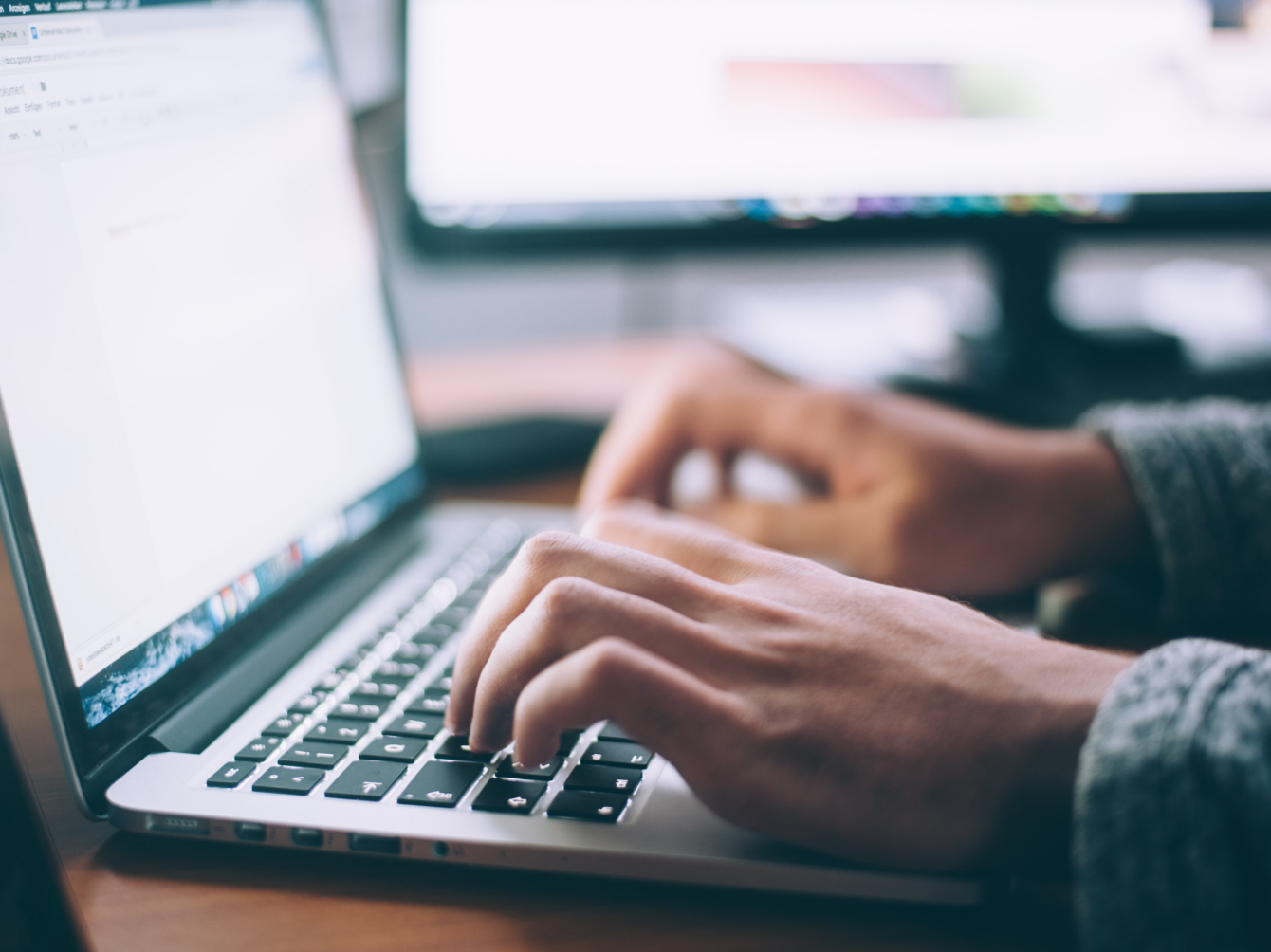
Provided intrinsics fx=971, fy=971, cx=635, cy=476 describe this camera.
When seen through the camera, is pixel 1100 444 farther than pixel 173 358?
Yes

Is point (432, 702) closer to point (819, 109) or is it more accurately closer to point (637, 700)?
point (637, 700)

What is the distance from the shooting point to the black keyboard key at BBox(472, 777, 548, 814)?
31cm

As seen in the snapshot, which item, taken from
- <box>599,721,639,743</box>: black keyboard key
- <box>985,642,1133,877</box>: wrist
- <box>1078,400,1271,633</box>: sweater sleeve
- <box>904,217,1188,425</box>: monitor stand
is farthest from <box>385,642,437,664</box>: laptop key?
<box>904,217,1188,425</box>: monitor stand

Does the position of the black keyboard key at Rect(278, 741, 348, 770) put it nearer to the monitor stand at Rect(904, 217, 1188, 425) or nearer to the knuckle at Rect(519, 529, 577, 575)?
the knuckle at Rect(519, 529, 577, 575)

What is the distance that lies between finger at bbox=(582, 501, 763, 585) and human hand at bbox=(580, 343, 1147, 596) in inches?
5.1

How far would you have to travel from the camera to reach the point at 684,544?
0.39 meters

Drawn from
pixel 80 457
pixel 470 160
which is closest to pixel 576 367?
pixel 470 160

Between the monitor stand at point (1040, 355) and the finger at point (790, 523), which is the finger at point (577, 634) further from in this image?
the monitor stand at point (1040, 355)

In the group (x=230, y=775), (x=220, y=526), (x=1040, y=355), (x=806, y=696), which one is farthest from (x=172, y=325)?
(x=1040, y=355)

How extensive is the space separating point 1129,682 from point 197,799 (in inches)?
11.7

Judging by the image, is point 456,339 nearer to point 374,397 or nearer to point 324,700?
point 374,397

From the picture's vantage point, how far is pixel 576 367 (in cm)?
98

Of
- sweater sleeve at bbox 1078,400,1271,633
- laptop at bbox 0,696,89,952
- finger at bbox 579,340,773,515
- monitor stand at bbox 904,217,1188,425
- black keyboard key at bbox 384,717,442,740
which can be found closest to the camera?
laptop at bbox 0,696,89,952

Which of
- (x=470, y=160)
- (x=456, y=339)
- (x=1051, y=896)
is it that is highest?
(x=470, y=160)
